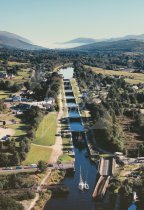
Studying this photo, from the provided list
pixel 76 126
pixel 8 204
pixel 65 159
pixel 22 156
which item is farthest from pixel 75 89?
pixel 8 204

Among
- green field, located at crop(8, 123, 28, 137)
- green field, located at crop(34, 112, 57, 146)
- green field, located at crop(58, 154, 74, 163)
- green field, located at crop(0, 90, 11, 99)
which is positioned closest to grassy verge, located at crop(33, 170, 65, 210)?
green field, located at crop(58, 154, 74, 163)

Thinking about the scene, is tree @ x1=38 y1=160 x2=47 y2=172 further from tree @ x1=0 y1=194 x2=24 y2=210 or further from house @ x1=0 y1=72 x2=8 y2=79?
house @ x1=0 y1=72 x2=8 y2=79

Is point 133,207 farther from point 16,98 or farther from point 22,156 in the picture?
point 16,98

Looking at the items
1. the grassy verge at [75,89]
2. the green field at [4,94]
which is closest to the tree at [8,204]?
the grassy verge at [75,89]

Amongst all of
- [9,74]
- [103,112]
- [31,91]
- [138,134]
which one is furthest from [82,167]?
[9,74]

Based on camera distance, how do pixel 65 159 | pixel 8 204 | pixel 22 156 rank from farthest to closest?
pixel 65 159 < pixel 22 156 < pixel 8 204

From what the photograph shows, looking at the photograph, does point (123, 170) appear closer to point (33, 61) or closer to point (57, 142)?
point (57, 142)
